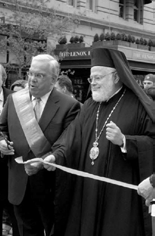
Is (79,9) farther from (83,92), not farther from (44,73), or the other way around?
(44,73)

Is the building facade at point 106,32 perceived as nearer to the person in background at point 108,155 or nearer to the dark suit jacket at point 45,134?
the dark suit jacket at point 45,134

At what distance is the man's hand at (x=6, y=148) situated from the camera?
13.3ft

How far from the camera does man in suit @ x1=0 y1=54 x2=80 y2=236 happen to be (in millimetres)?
4059

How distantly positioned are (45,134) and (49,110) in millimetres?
246

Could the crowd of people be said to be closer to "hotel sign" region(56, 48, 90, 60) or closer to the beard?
the beard

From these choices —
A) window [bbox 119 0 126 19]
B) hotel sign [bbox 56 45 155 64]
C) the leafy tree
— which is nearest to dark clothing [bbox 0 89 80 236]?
hotel sign [bbox 56 45 155 64]

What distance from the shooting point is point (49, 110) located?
4.15 m

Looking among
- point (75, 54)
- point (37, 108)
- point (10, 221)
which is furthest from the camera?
point (75, 54)

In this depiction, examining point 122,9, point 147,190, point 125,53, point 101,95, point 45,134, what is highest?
point 122,9

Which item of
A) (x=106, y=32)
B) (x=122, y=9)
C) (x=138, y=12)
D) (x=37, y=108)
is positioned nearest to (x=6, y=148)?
(x=37, y=108)

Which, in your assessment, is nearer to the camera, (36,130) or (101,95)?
(101,95)

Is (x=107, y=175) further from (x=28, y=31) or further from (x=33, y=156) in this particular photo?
(x=28, y=31)

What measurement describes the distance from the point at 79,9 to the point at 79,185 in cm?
1935

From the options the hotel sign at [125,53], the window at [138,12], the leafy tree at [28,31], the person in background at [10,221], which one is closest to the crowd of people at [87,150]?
the person in background at [10,221]
